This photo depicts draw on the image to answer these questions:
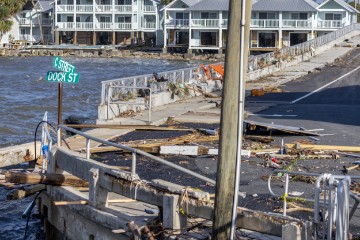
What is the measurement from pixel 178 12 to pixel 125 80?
269ft

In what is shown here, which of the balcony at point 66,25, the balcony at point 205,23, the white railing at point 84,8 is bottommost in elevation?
the balcony at point 66,25

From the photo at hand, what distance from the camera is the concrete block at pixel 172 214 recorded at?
11.5 m

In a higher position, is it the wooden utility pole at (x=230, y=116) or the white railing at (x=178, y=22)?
the white railing at (x=178, y=22)

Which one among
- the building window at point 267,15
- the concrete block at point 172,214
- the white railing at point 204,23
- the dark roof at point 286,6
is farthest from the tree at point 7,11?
the concrete block at point 172,214

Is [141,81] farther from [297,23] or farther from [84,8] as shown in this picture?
[84,8]

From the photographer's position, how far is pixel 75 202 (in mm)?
13602

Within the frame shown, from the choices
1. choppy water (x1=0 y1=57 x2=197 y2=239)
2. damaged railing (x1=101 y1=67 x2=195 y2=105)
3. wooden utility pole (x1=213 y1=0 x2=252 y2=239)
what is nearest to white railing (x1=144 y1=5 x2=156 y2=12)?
choppy water (x1=0 y1=57 x2=197 y2=239)

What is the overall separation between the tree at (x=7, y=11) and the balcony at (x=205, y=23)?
3282cm

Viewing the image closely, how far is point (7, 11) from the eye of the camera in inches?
4798

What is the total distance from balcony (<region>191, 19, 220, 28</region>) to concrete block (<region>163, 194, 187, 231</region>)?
9193 centimetres

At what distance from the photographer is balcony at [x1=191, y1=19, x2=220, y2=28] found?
10274cm

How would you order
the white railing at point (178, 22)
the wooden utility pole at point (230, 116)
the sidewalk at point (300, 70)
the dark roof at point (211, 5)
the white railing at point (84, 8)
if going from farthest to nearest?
the white railing at point (84, 8)
the white railing at point (178, 22)
the dark roof at point (211, 5)
the sidewalk at point (300, 70)
the wooden utility pole at point (230, 116)

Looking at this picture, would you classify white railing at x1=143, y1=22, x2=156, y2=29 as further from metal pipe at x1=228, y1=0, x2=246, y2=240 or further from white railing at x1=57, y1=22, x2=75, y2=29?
metal pipe at x1=228, y1=0, x2=246, y2=240

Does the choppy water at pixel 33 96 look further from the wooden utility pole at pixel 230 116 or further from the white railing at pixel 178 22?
the wooden utility pole at pixel 230 116
